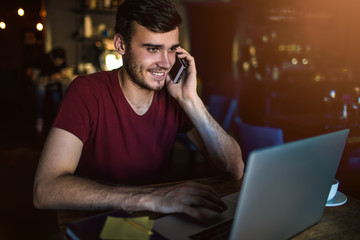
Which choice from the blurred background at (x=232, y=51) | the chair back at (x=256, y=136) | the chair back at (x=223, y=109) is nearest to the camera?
the chair back at (x=256, y=136)

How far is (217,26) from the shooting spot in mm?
6605

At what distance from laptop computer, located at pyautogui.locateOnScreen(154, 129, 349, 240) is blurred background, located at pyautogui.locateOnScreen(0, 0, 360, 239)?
4110 millimetres

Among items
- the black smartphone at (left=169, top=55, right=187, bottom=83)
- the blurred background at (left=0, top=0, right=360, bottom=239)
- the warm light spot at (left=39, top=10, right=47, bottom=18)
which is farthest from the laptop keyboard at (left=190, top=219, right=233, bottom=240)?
the warm light spot at (left=39, top=10, right=47, bottom=18)

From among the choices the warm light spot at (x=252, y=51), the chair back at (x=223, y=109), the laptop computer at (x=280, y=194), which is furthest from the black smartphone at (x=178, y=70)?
the warm light spot at (x=252, y=51)

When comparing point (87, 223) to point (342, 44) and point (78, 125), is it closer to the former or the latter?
point (78, 125)

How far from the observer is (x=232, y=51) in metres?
6.54

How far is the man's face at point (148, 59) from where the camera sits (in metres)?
1.53

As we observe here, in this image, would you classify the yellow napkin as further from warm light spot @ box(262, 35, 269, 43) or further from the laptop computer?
warm light spot @ box(262, 35, 269, 43)

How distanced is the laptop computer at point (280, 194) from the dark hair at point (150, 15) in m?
0.92

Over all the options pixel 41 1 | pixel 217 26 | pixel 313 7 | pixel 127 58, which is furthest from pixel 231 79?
pixel 127 58

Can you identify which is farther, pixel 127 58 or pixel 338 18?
pixel 338 18

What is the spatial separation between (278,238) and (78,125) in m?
0.85

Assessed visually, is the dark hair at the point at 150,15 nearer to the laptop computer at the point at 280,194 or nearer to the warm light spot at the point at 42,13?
the laptop computer at the point at 280,194

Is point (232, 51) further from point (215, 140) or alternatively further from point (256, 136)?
point (215, 140)
